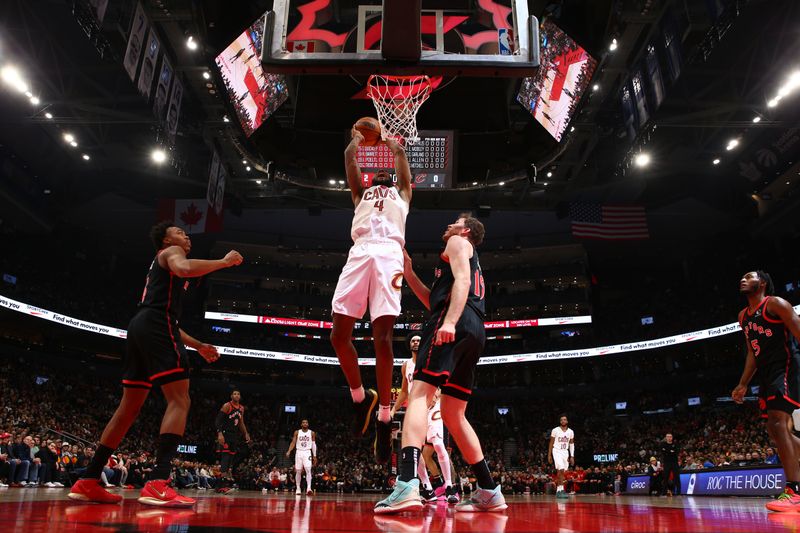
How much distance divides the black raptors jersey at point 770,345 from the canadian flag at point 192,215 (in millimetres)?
19319

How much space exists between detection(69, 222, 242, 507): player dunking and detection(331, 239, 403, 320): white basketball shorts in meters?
0.88

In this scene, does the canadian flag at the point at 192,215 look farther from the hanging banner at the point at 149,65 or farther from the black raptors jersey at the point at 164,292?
the black raptors jersey at the point at 164,292

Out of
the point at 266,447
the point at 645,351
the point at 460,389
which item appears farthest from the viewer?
the point at 645,351

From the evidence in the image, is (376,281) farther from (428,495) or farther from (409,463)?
(428,495)

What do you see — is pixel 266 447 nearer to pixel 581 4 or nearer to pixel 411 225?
pixel 411 225

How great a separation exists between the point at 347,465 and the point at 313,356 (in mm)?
9836

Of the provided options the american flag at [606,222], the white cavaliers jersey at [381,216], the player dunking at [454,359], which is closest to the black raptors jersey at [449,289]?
the player dunking at [454,359]

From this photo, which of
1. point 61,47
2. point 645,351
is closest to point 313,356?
point 645,351

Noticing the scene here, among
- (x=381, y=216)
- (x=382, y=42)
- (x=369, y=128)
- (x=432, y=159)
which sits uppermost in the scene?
(x=432, y=159)

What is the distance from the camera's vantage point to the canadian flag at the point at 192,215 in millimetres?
22094

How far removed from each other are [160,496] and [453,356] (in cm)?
232

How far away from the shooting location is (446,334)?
12.4 feet

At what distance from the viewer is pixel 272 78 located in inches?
583

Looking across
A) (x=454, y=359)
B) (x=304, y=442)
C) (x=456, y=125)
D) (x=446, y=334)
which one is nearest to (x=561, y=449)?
(x=304, y=442)
